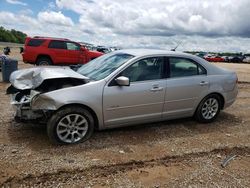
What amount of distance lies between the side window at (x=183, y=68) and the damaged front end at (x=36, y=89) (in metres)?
1.76

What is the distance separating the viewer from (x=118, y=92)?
505cm

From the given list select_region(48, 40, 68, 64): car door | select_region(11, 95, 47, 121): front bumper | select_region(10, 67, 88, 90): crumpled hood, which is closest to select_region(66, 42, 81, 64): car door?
select_region(48, 40, 68, 64): car door

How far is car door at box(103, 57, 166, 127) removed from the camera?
505 cm

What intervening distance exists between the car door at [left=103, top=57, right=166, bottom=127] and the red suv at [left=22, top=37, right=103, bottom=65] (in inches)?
470

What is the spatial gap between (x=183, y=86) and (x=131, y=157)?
6.58 ft

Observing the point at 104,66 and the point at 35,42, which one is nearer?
the point at 104,66

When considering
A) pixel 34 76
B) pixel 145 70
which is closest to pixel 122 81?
pixel 145 70

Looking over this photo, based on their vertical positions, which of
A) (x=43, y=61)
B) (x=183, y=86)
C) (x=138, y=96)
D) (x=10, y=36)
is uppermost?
(x=10, y=36)

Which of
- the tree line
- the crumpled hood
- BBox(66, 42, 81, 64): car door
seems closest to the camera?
the crumpled hood

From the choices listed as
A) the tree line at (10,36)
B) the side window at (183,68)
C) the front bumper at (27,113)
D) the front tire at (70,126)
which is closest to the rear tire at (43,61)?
the side window at (183,68)

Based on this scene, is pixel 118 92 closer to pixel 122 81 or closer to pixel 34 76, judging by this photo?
pixel 122 81

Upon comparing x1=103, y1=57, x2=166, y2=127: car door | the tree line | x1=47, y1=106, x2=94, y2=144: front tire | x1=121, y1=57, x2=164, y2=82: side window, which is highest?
the tree line

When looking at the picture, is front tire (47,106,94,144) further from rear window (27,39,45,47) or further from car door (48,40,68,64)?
rear window (27,39,45,47)

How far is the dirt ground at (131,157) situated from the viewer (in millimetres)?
3807
